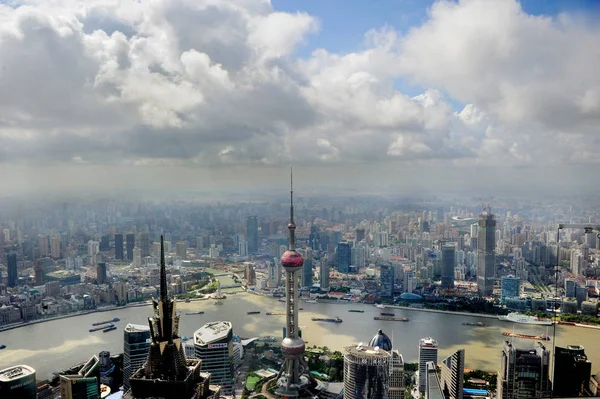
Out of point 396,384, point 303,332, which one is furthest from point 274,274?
point 396,384

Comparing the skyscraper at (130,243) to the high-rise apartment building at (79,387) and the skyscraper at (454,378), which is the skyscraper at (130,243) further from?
the skyscraper at (454,378)

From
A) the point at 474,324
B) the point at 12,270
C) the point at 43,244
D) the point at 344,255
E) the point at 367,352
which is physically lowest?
the point at 474,324

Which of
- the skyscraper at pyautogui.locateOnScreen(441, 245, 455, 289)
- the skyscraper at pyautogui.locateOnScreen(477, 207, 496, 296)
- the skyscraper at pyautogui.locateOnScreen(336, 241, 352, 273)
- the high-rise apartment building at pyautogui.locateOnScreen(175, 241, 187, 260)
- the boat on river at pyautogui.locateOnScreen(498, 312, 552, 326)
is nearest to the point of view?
the boat on river at pyautogui.locateOnScreen(498, 312, 552, 326)

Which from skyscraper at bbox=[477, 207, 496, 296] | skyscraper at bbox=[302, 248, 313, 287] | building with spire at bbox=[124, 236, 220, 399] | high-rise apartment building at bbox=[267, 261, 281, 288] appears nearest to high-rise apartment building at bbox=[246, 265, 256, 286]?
high-rise apartment building at bbox=[267, 261, 281, 288]

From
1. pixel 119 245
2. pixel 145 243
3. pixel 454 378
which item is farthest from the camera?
pixel 119 245

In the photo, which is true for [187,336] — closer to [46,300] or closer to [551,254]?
[46,300]

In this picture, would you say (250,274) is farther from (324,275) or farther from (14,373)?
(14,373)

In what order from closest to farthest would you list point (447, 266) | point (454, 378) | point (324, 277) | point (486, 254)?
point (454, 378), point (486, 254), point (447, 266), point (324, 277)

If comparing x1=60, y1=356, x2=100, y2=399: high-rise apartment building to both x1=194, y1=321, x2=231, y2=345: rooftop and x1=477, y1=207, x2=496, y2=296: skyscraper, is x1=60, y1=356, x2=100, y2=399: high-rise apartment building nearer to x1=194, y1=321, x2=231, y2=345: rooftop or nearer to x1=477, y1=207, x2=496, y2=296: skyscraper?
x1=194, y1=321, x2=231, y2=345: rooftop
